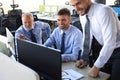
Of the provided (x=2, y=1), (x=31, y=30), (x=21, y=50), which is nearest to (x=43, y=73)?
(x=21, y=50)

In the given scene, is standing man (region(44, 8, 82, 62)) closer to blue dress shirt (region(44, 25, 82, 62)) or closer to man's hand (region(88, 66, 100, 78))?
blue dress shirt (region(44, 25, 82, 62))

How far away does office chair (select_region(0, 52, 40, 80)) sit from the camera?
3.18 ft

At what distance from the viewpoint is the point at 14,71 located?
110 cm

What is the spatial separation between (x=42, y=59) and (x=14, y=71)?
13.1 inches

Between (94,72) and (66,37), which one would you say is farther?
(66,37)

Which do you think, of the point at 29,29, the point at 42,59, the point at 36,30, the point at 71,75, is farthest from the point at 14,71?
the point at 36,30

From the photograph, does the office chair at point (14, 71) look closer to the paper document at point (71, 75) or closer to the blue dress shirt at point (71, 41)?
the paper document at point (71, 75)

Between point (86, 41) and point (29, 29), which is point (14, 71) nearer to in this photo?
point (86, 41)

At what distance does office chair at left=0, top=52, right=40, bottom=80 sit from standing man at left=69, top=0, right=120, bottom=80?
0.73 meters

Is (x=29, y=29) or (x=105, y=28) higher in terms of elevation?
(x=105, y=28)

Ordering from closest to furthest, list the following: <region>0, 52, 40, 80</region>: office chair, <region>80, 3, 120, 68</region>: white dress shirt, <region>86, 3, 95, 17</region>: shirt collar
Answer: <region>0, 52, 40, 80</region>: office chair
<region>80, 3, 120, 68</region>: white dress shirt
<region>86, 3, 95, 17</region>: shirt collar

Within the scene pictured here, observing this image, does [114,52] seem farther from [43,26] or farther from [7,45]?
[43,26]

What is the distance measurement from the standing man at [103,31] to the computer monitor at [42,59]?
0.43 m

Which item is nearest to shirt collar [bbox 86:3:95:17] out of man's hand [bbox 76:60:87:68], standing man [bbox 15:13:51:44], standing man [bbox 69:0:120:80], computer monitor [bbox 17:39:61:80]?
standing man [bbox 69:0:120:80]
